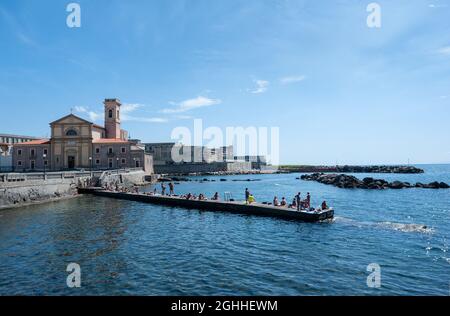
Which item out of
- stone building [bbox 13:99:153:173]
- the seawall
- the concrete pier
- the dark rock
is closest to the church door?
stone building [bbox 13:99:153:173]

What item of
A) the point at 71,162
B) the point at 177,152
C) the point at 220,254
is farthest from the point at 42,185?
the point at 177,152

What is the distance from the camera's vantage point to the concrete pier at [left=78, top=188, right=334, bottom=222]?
80.3ft

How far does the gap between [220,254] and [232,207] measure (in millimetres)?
13718

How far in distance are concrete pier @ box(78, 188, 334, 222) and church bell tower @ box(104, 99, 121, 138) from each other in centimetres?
4355

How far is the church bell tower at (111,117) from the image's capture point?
82875 mm

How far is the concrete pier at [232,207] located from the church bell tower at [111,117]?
43.6 meters

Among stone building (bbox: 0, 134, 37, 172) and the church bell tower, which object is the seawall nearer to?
the church bell tower

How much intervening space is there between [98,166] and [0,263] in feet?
205

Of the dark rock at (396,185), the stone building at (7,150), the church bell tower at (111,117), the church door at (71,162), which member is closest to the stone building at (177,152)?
the stone building at (7,150)

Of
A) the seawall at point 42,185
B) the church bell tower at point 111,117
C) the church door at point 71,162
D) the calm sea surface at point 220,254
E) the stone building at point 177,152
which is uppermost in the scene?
the church bell tower at point 111,117

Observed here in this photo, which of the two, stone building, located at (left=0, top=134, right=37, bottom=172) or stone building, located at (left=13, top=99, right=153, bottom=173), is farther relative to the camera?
stone building, located at (left=0, top=134, right=37, bottom=172)

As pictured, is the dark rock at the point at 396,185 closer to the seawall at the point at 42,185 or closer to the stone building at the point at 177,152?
the seawall at the point at 42,185

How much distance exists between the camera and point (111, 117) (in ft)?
274
